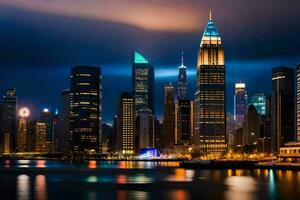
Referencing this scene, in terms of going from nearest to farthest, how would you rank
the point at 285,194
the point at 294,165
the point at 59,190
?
1. the point at 285,194
2. the point at 59,190
3. the point at 294,165

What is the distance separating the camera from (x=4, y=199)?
79750mm

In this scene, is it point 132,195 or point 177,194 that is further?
point 177,194

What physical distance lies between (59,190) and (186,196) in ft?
69.8

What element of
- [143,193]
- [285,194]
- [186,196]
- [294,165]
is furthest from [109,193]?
[294,165]

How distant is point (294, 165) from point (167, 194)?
349 ft

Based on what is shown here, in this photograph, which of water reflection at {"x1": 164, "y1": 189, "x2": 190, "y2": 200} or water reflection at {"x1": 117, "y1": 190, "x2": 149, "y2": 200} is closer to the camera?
water reflection at {"x1": 117, "y1": 190, "x2": 149, "y2": 200}

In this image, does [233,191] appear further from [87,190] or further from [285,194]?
[87,190]

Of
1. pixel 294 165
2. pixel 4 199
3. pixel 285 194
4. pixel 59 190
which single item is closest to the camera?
pixel 4 199

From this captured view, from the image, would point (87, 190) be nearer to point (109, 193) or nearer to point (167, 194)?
point (109, 193)

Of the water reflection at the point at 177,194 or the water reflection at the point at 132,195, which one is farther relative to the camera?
the water reflection at the point at 177,194

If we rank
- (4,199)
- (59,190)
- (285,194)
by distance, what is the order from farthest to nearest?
(59,190) < (285,194) < (4,199)

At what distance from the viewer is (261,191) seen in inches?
3686

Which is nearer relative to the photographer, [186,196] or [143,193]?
[186,196]

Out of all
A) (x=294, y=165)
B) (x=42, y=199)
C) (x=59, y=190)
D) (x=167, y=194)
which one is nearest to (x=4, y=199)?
(x=42, y=199)
